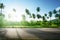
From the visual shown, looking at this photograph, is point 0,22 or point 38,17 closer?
point 0,22

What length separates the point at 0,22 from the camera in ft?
42.9

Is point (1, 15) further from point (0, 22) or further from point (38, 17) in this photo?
point (38, 17)


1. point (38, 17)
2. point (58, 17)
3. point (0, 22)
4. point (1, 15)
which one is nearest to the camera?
point (0, 22)

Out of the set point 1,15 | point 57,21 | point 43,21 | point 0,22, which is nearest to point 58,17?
point 57,21

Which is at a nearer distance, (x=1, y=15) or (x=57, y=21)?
(x=1, y=15)

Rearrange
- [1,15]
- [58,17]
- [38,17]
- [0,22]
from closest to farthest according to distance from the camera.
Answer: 1. [0,22]
2. [1,15]
3. [58,17]
4. [38,17]

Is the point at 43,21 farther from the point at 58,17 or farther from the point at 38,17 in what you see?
the point at 58,17

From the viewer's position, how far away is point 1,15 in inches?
663

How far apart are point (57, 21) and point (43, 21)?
2593 mm

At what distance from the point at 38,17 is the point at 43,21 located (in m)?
1.18

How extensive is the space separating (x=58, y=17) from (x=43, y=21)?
285 cm

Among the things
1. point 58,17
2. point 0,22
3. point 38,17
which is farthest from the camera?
point 38,17

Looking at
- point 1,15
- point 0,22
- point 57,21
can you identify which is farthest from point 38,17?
point 0,22

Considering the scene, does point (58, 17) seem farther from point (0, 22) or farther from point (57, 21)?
point (0, 22)
